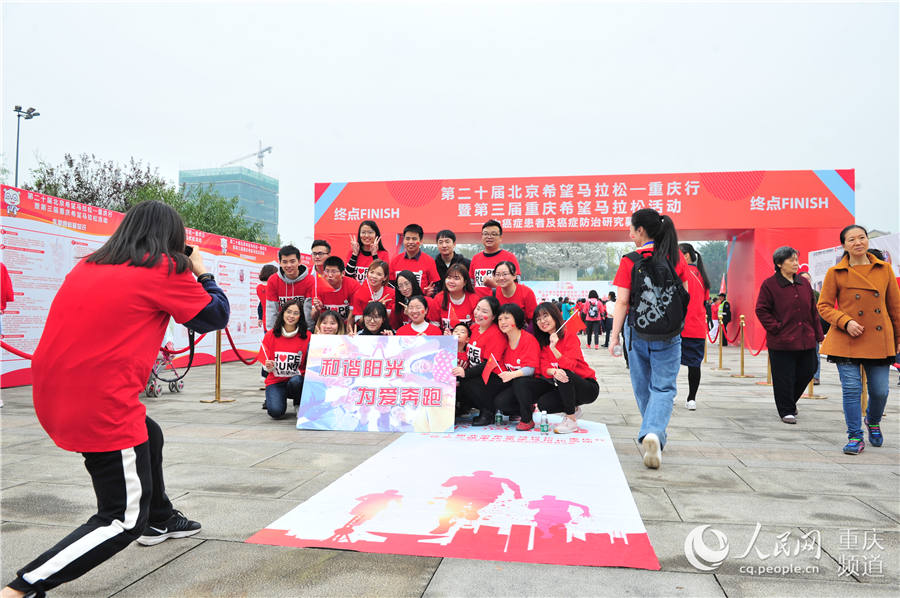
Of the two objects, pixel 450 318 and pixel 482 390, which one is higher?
pixel 450 318

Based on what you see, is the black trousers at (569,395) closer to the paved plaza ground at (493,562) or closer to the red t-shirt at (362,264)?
the paved plaza ground at (493,562)

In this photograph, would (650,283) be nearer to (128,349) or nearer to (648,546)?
(648,546)

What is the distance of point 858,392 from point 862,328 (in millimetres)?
480

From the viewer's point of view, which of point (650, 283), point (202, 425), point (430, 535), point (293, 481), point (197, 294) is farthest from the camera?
point (202, 425)

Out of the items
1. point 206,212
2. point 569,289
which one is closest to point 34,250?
point 569,289

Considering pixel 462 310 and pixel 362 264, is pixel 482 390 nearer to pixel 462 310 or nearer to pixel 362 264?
pixel 462 310

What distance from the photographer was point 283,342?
5609 millimetres

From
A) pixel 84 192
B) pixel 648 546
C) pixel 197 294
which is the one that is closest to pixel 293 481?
pixel 197 294

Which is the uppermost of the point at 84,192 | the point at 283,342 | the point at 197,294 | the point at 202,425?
the point at 84,192

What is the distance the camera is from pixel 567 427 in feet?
15.7

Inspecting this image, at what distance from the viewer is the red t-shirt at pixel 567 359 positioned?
481cm

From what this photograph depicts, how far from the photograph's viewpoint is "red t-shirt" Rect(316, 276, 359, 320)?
20.2 ft

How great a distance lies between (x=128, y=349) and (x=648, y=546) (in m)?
2.12

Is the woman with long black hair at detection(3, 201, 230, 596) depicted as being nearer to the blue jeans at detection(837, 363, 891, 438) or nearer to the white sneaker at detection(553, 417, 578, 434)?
the white sneaker at detection(553, 417, 578, 434)
